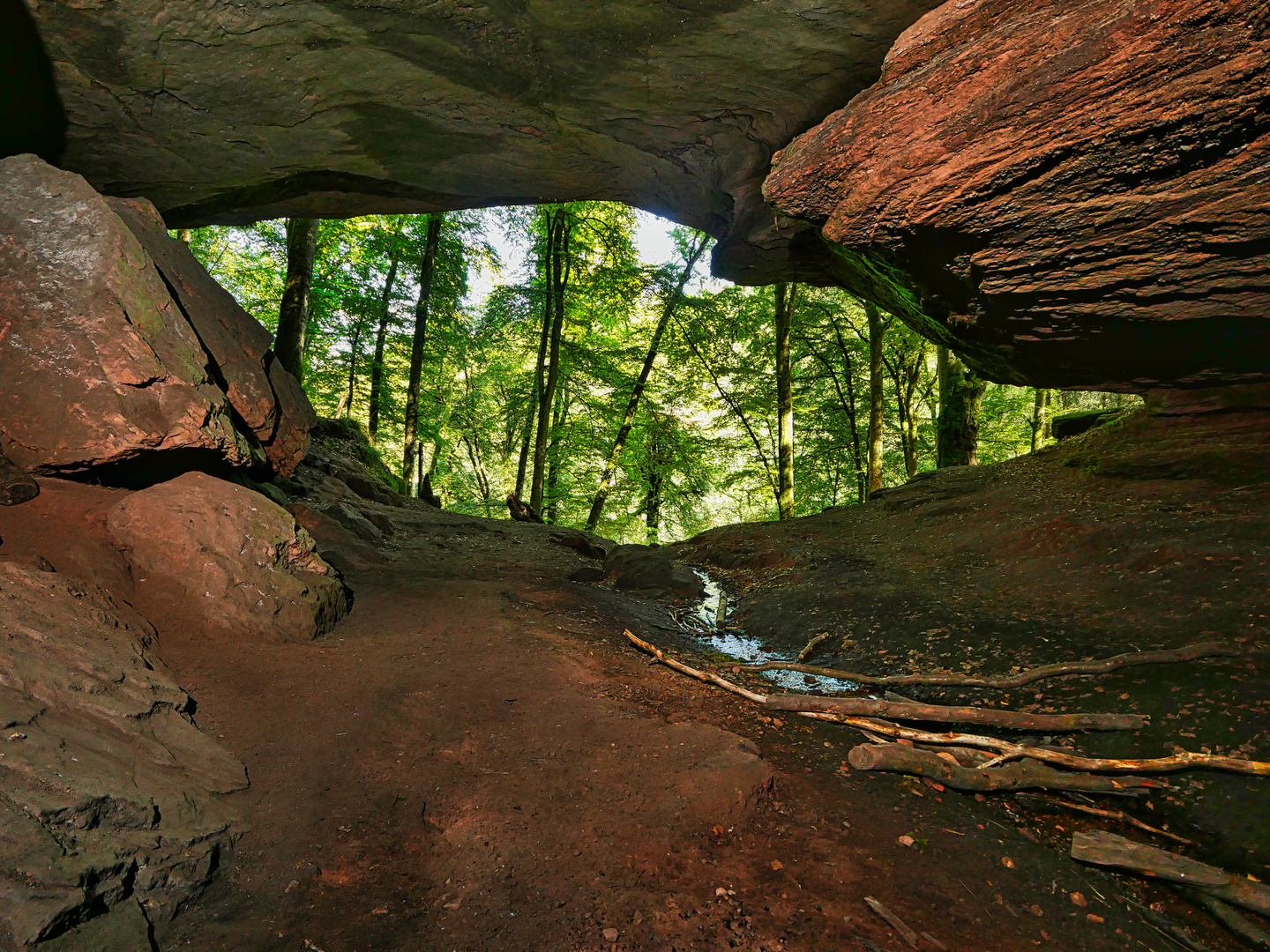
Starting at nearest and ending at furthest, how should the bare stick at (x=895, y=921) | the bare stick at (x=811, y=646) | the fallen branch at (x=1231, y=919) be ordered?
the bare stick at (x=895, y=921), the fallen branch at (x=1231, y=919), the bare stick at (x=811, y=646)

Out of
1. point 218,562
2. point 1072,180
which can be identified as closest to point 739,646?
point 218,562

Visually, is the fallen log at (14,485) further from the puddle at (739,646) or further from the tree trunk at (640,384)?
the tree trunk at (640,384)

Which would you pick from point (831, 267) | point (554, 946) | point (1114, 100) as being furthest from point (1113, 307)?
point (554, 946)

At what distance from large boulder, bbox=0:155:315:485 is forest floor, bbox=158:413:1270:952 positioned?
5.94ft

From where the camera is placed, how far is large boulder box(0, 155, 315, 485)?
4520 millimetres

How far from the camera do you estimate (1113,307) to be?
552 cm

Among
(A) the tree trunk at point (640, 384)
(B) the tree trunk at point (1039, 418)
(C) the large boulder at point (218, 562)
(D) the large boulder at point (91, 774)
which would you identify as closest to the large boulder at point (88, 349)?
(C) the large boulder at point (218, 562)

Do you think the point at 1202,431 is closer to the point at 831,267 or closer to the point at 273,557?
the point at 831,267

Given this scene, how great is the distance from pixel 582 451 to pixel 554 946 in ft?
59.4

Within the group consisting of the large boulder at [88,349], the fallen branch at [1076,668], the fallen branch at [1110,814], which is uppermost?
the large boulder at [88,349]

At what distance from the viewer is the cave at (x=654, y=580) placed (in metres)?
2.75

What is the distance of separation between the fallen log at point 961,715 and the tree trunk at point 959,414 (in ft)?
30.8

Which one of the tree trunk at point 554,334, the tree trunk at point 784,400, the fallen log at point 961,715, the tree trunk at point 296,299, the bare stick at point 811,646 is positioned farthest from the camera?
the tree trunk at point 554,334

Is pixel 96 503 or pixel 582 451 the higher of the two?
pixel 582 451
